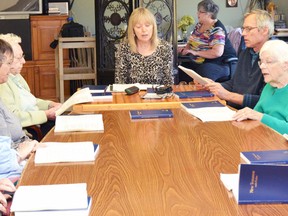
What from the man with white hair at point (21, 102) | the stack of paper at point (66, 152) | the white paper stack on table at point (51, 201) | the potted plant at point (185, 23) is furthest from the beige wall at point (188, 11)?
the white paper stack on table at point (51, 201)

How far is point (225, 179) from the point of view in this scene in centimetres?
179

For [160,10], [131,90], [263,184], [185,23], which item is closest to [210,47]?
[160,10]

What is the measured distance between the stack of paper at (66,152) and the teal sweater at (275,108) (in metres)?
0.97

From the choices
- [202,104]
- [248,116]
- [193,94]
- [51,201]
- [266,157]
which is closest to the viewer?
[51,201]

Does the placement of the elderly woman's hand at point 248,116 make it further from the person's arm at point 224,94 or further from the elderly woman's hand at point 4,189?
the elderly woman's hand at point 4,189

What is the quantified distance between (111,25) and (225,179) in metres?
4.29

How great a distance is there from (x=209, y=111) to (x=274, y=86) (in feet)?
1.26

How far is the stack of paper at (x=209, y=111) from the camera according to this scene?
9.12ft

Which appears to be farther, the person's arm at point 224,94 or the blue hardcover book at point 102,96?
the person's arm at point 224,94

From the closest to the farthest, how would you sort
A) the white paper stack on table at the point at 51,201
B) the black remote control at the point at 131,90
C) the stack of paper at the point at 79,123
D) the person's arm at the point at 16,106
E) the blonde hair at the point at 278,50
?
the white paper stack on table at the point at 51,201 → the stack of paper at the point at 79,123 → the blonde hair at the point at 278,50 → the person's arm at the point at 16,106 → the black remote control at the point at 131,90

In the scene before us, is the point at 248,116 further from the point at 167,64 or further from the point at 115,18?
the point at 115,18

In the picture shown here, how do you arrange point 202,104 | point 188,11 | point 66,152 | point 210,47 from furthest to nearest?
point 188,11, point 210,47, point 202,104, point 66,152

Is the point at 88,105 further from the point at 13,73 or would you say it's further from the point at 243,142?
the point at 243,142

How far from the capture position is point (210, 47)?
5.48 meters
